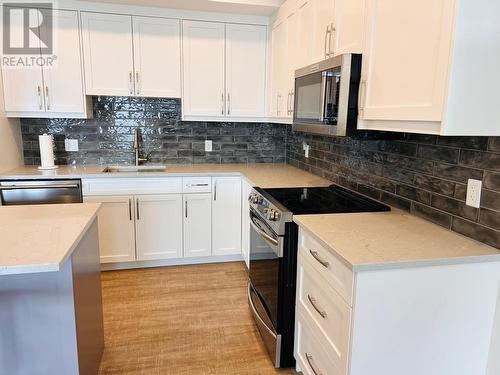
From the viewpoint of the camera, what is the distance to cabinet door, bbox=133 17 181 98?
3.20m

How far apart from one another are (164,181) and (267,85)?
4.45 feet

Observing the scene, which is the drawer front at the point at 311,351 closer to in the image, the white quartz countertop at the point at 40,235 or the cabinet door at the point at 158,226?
the white quartz countertop at the point at 40,235

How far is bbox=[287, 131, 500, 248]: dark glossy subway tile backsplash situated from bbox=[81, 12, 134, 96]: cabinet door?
79.6 inches

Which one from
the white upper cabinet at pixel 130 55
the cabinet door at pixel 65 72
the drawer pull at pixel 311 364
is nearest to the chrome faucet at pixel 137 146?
the white upper cabinet at pixel 130 55

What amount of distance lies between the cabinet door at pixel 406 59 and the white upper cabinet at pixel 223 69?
189cm

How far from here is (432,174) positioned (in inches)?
69.9

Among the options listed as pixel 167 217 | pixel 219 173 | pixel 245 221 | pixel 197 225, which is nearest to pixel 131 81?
pixel 219 173

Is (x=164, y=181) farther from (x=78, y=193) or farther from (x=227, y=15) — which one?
(x=227, y=15)

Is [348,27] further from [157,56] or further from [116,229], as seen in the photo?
[116,229]

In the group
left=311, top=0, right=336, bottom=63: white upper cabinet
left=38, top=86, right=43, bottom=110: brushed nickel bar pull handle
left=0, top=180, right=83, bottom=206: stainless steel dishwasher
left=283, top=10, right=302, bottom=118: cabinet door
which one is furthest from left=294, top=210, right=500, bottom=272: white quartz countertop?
left=38, top=86, right=43, bottom=110: brushed nickel bar pull handle

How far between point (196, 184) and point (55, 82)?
150cm

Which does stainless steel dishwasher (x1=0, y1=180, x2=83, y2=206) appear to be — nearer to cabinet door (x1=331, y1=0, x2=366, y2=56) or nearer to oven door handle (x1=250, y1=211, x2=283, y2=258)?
oven door handle (x1=250, y1=211, x2=283, y2=258)

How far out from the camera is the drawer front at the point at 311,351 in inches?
59.7

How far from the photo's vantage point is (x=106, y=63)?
3.17 meters
